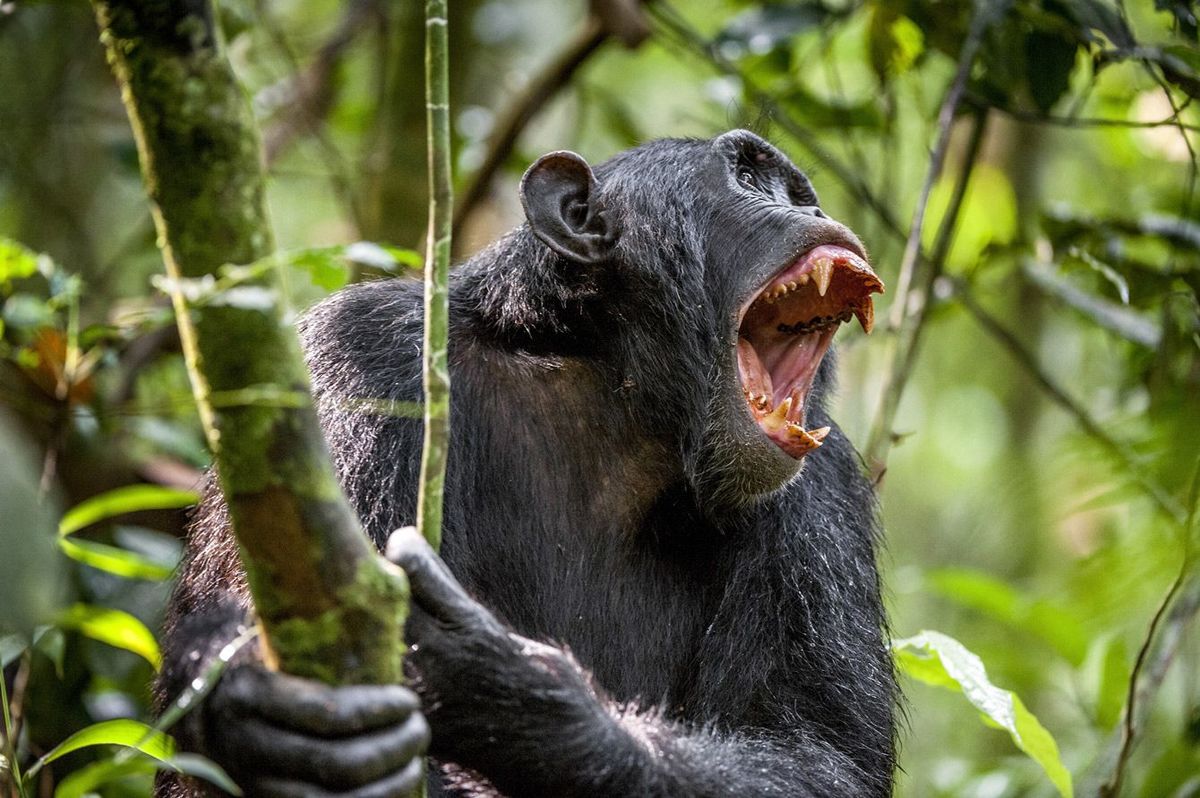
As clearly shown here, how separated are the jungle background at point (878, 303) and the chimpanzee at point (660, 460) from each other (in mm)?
433

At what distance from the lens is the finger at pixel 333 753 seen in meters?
2.63

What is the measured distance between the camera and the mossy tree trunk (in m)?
2.18

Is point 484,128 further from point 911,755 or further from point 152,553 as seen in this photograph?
point 911,755

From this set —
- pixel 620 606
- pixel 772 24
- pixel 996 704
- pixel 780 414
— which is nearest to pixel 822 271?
pixel 780 414

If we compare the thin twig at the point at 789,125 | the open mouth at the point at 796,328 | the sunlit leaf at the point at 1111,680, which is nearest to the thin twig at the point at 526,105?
the thin twig at the point at 789,125

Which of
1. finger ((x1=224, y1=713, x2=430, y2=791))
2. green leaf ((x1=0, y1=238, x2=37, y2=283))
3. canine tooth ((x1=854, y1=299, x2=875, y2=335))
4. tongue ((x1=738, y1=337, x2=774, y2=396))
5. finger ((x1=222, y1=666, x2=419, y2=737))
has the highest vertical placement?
green leaf ((x1=0, y1=238, x2=37, y2=283))

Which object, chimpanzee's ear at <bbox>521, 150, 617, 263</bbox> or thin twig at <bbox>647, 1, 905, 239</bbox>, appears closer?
chimpanzee's ear at <bbox>521, 150, 617, 263</bbox>

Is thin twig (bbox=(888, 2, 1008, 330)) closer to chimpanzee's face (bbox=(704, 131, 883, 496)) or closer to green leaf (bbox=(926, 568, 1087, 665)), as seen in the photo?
chimpanzee's face (bbox=(704, 131, 883, 496))

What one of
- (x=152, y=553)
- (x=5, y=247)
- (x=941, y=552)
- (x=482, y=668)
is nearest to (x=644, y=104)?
(x=941, y=552)

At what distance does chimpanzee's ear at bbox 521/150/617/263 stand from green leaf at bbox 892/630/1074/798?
1.76 metres

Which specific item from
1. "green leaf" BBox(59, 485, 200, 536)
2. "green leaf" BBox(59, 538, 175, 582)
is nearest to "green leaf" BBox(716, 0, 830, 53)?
"green leaf" BBox(59, 485, 200, 536)

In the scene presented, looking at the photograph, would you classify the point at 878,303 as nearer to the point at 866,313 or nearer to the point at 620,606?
the point at 866,313

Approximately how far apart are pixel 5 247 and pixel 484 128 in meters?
4.58

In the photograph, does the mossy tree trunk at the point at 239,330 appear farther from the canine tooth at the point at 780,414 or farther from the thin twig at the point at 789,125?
the thin twig at the point at 789,125
